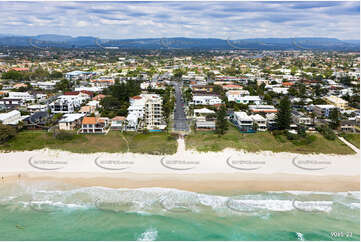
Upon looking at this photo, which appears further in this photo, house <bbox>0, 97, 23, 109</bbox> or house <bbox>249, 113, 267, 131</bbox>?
house <bbox>0, 97, 23, 109</bbox>

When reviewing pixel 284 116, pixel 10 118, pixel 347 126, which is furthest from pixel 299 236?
pixel 10 118

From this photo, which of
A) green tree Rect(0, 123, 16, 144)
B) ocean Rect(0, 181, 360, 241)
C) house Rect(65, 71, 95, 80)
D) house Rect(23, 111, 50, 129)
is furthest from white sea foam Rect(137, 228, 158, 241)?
house Rect(65, 71, 95, 80)

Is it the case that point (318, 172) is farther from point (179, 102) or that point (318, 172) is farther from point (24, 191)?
point (179, 102)

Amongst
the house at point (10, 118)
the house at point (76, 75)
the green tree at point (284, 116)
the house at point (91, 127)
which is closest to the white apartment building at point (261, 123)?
the green tree at point (284, 116)

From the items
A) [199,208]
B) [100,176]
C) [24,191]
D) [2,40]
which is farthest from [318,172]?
[2,40]

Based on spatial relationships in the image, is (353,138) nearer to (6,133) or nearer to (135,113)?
(135,113)

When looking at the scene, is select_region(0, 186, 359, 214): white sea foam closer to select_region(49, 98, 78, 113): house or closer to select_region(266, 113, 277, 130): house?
select_region(266, 113, 277, 130): house

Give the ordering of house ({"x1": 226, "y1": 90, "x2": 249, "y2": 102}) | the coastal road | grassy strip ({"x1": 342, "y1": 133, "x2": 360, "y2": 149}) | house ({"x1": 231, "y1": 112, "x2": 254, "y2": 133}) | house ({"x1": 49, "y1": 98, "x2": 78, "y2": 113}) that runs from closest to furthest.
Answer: grassy strip ({"x1": 342, "y1": 133, "x2": 360, "y2": 149}) < house ({"x1": 231, "y1": 112, "x2": 254, "y2": 133}) < the coastal road < house ({"x1": 49, "y1": 98, "x2": 78, "y2": 113}) < house ({"x1": 226, "y1": 90, "x2": 249, "y2": 102})
